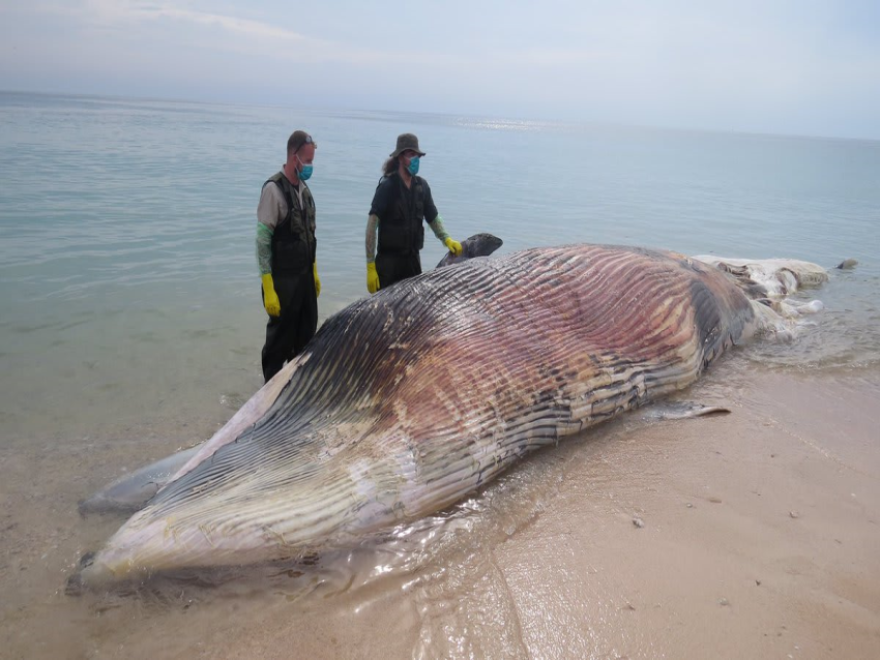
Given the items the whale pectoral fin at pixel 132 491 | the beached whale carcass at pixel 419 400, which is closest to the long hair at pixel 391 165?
the beached whale carcass at pixel 419 400

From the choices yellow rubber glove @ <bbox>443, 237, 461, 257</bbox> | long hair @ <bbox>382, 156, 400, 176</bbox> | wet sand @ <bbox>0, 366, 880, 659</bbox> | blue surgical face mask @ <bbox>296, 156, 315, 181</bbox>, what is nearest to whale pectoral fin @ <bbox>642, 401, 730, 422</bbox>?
wet sand @ <bbox>0, 366, 880, 659</bbox>

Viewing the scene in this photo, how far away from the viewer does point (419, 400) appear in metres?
3.99

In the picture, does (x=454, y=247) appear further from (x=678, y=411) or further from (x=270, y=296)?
(x=678, y=411)

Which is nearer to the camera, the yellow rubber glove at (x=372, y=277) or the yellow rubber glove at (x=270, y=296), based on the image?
the yellow rubber glove at (x=270, y=296)

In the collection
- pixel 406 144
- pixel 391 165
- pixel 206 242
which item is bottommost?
pixel 206 242

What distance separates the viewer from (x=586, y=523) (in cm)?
384

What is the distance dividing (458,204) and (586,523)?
51.8ft

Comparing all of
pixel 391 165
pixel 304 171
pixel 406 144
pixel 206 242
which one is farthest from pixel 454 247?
pixel 206 242

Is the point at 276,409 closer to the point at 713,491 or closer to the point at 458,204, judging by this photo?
the point at 713,491

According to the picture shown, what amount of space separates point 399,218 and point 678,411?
3.40 metres

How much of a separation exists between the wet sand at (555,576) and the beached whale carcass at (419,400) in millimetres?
213

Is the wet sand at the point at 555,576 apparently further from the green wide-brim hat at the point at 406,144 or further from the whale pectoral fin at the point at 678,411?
the green wide-brim hat at the point at 406,144

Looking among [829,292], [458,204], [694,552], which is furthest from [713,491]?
[458,204]

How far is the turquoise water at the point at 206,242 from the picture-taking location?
6.35 metres
